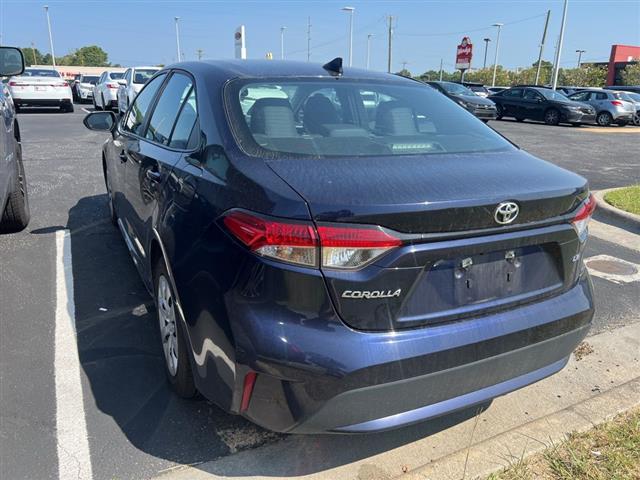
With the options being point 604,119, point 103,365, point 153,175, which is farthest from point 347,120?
point 604,119

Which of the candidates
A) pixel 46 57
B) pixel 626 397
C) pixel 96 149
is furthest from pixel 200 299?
pixel 46 57

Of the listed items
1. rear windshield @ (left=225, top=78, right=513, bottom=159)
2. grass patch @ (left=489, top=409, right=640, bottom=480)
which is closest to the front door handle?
rear windshield @ (left=225, top=78, right=513, bottom=159)

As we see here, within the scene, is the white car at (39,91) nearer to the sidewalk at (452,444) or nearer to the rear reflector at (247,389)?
the sidewalk at (452,444)

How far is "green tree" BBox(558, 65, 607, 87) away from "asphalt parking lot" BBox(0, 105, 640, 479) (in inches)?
2405

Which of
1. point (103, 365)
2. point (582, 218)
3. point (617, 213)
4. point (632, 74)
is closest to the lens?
point (582, 218)

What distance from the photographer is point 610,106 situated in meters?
22.2

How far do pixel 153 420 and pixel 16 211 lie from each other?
11.2 feet

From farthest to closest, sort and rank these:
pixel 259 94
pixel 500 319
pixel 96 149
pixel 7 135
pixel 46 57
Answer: pixel 46 57
pixel 96 149
pixel 7 135
pixel 259 94
pixel 500 319

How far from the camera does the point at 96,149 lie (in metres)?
10.7

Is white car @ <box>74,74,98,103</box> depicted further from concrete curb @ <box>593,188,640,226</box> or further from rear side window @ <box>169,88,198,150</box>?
rear side window @ <box>169,88,198,150</box>

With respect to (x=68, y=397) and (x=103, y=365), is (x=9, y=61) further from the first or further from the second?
(x=68, y=397)

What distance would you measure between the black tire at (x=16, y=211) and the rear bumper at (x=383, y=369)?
4003 millimetres

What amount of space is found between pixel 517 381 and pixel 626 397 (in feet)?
3.33

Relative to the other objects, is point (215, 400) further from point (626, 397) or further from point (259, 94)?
point (626, 397)
